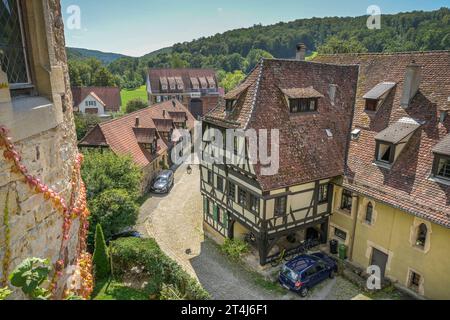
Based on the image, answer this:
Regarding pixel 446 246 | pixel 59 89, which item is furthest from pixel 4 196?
pixel 446 246

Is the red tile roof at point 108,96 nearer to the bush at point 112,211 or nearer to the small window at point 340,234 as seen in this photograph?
the bush at point 112,211

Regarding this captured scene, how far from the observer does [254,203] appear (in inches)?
621

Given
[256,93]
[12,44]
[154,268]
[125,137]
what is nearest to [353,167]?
[256,93]

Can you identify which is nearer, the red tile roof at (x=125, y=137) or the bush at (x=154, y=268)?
the bush at (x=154, y=268)

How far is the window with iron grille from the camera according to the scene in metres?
3.76

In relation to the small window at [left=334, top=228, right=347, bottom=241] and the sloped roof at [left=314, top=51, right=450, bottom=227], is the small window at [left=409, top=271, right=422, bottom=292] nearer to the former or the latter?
the sloped roof at [left=314, top=51, right=450, bottom=227]

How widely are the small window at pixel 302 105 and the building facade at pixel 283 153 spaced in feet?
0.17

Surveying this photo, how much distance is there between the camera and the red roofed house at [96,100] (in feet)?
174

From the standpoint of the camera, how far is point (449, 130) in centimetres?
1380

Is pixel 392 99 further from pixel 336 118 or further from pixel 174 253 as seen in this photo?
pixel 174 253

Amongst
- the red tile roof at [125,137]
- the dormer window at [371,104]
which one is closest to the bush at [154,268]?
the red tile roof at [125,137]

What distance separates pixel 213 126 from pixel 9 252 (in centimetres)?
1477

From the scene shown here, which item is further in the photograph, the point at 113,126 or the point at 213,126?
the point at 113,126

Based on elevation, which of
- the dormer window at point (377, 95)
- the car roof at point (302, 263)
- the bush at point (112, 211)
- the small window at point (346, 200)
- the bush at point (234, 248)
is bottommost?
the bush at point (234, 248)
